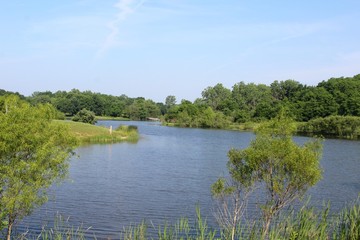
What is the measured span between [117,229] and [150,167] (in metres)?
19.7

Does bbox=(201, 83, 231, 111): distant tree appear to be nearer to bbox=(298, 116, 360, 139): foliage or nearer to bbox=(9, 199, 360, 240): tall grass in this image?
bbox=(298, 116, 360, 139): foliage

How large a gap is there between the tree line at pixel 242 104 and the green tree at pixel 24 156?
8290 centimetres

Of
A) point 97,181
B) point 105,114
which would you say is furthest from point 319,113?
point 97,181

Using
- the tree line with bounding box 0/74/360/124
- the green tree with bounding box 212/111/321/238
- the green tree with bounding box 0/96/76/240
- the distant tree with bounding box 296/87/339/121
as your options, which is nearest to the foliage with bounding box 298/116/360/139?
the tree line with bounding box 0/74/360/124

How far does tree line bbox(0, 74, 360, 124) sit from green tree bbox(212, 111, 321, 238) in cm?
7850

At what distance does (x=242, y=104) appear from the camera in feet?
550

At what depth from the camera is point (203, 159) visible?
154 feet

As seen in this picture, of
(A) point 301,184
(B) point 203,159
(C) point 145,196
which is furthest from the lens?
(B) point 203,159

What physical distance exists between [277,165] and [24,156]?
918 cm

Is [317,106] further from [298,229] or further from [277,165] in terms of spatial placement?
[298,229]

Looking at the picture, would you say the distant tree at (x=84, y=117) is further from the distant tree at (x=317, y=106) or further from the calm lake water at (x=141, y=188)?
the distant tree at (x=317, y=106)

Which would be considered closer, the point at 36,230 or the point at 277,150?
the point at 277,150

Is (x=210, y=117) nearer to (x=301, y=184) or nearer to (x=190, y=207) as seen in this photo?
(x=190, y=207)

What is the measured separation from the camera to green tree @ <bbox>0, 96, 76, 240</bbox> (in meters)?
13.5
